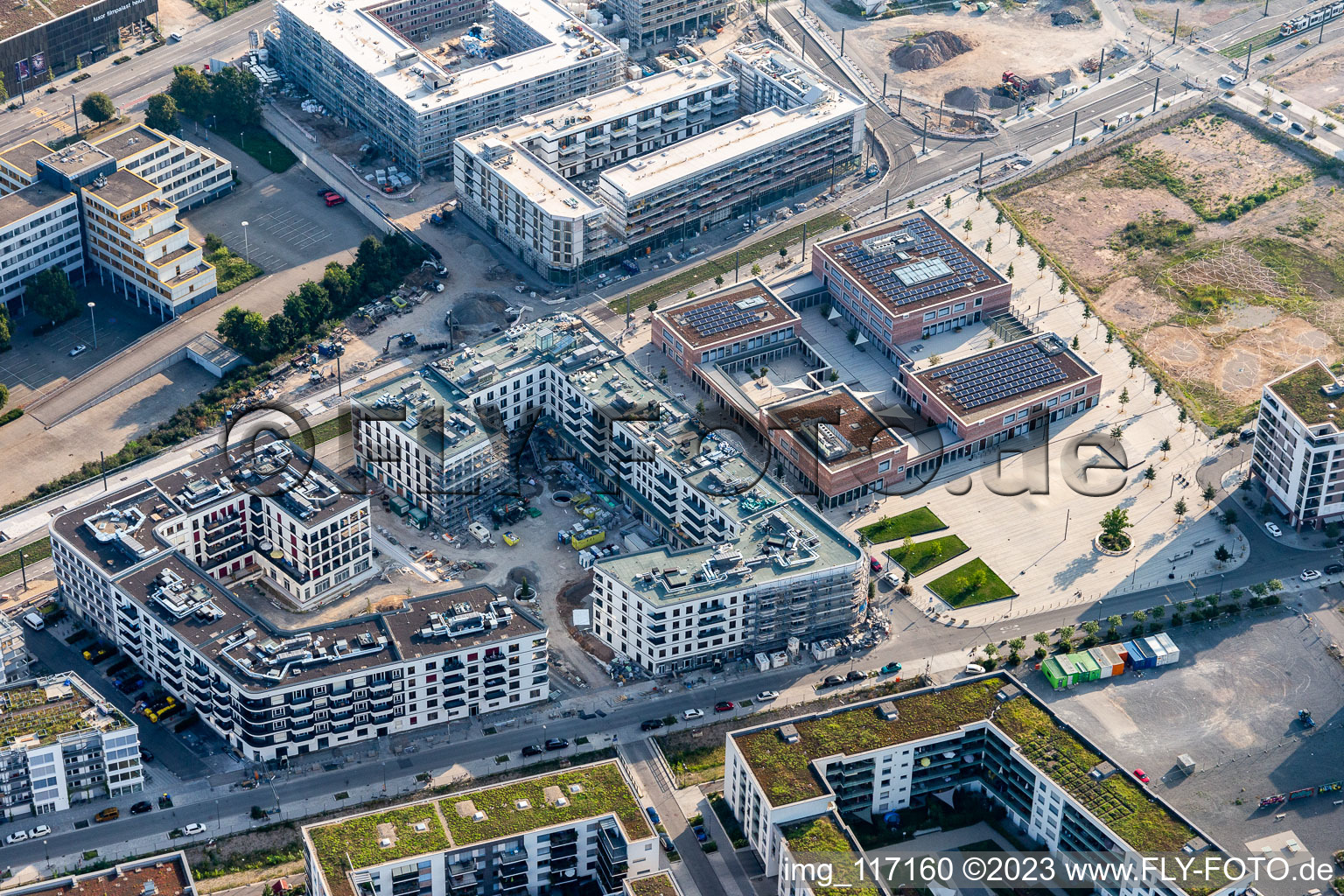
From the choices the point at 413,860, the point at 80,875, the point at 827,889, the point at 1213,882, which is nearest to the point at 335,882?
the point at 413,860

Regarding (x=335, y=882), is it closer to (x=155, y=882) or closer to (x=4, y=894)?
(x=155, y=882)

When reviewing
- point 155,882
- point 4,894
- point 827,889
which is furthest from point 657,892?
point 4,894

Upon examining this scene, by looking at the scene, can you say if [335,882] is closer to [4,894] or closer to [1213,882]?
[4,894]

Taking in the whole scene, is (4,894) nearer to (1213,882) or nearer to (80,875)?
(80,875)

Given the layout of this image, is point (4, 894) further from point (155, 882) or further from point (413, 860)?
point (413, 860)
